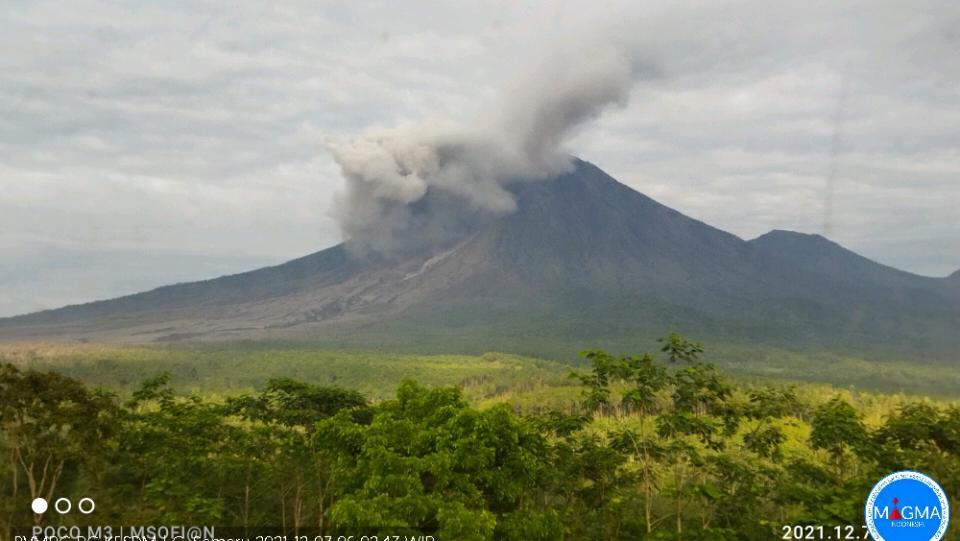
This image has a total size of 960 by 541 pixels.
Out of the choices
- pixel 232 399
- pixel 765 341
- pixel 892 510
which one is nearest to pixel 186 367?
pixel 232 399

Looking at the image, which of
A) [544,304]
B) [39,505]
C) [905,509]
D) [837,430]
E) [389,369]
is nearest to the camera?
Result: [905,509]

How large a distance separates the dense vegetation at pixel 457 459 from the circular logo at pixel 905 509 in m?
0.33

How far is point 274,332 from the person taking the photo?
5384 inches

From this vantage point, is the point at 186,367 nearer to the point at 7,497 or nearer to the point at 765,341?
the point at 7,497

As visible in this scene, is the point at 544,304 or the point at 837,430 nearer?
the point at 837,430

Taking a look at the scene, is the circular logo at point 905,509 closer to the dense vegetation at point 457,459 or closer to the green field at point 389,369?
the dense vegetation at point 457,459

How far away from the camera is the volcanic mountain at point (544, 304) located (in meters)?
128

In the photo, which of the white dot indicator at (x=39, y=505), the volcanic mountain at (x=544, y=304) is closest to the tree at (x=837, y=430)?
the white dot indicator at (x=39, y=505)

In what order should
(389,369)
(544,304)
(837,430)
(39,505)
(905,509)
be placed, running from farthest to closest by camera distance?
1. (544,304)
2. (389,369)
3. (837,430)
4. (39,505)
5. (905,509)

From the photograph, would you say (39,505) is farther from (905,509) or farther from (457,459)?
(905,509)

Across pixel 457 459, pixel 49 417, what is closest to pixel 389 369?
pixel 49 417

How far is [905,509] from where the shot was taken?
31.1ft

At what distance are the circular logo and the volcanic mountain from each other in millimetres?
98105

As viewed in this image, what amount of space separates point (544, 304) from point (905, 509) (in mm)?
141424
